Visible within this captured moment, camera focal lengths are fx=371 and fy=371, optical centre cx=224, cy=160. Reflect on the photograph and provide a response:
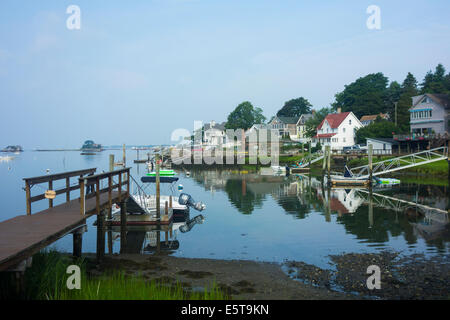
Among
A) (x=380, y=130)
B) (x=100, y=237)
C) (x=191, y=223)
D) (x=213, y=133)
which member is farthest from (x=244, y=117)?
(x=100, y=237)

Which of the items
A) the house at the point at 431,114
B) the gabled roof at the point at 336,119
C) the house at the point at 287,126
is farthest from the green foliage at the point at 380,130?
the house at the point at 287,126

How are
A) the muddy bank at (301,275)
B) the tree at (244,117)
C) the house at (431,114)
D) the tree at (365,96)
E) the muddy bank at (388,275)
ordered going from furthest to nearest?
the tree at (244,117), the tree at (365,96), the house at (431,114), the muddy bank at (388,275), the muddy bank at (301,275)

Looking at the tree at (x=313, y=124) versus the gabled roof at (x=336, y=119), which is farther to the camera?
the tree at (x=313, y=124)

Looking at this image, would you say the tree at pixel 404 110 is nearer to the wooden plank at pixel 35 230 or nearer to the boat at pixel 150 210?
the boat at pixel 150 210

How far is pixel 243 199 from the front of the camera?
126 feet

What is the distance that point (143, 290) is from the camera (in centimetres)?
852

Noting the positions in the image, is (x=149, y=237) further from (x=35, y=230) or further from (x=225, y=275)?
(x=35, y=230)

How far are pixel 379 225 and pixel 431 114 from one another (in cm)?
4781

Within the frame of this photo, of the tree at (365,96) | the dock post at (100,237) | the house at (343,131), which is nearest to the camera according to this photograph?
the dock post at (100,237)

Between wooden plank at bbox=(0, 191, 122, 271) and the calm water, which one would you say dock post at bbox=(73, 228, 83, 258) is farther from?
the calm water

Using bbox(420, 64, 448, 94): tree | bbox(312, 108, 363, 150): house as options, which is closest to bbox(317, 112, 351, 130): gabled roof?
bbox(312, 108, 363, 150): house

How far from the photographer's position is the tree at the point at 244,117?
13700 cm

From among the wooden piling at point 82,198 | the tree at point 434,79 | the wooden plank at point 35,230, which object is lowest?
the wooden plank at point 35,230

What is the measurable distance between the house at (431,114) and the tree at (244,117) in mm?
74275
